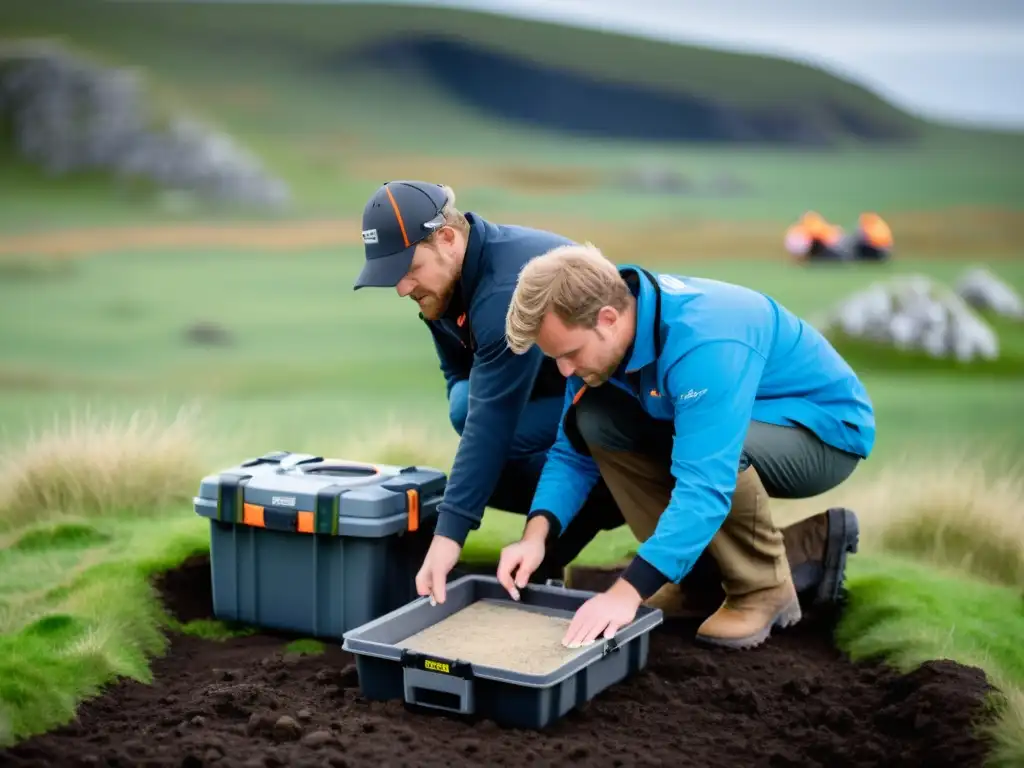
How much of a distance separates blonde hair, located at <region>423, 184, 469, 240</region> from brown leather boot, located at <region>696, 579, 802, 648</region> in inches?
62.2

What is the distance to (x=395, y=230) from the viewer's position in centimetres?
377

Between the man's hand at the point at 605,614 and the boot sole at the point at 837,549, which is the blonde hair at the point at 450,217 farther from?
the boot sole at the point at 837,549

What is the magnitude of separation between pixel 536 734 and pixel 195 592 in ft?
6.38

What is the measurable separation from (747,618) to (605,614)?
→ 936 millimetres

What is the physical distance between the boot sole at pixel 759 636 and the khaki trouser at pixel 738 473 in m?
0.15

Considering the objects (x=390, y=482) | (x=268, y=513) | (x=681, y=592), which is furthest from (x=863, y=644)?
(x=268, y=513)

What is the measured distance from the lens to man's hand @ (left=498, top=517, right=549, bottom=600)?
365 cm

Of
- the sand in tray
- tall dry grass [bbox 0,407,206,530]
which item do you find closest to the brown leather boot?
the sand in tray

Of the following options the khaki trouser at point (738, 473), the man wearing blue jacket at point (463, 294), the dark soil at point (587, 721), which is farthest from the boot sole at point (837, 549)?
the man wearing blue jacket at point (463, 294)

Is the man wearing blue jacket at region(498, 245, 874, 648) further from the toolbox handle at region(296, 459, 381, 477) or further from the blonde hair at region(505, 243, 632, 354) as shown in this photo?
the toolbox handle at region(296, 459, 381, 477)

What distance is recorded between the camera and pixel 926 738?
131 inches

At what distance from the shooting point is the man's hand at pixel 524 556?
365 centimetres

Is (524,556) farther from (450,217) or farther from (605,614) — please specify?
(450,217)

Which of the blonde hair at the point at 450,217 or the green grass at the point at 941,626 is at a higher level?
the blonde hair at the point at 450,217
